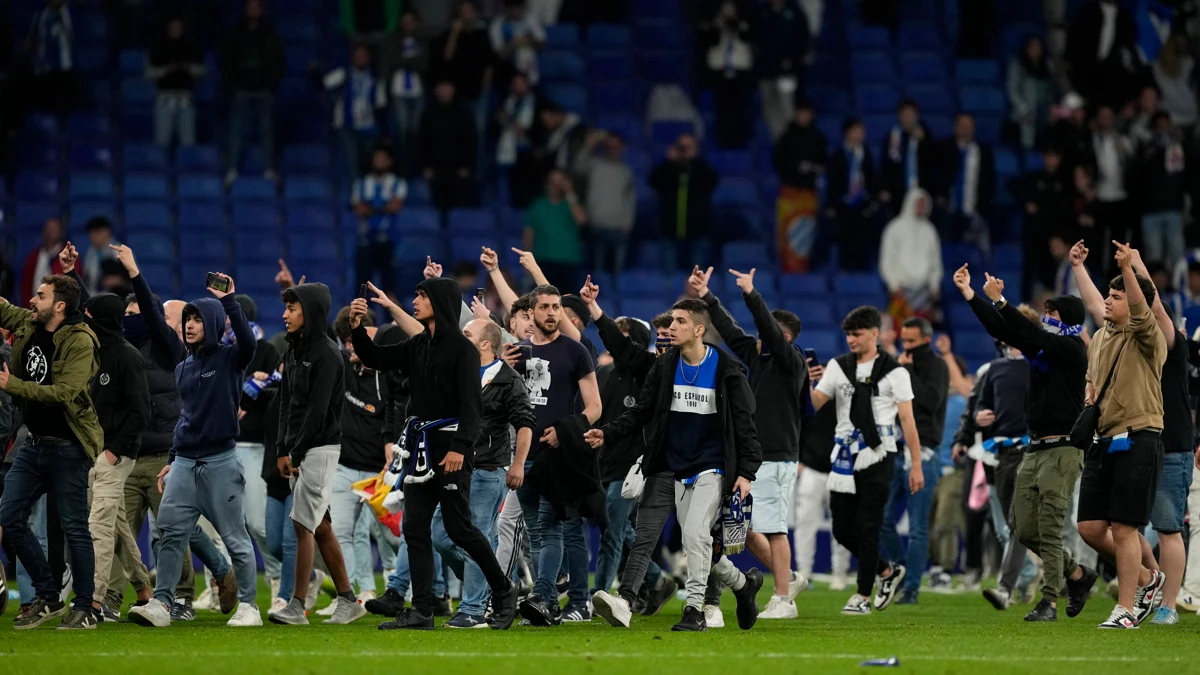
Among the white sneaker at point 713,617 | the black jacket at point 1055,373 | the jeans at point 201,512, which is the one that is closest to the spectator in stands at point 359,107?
the jeans at point 201,512

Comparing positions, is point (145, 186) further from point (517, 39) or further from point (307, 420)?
point (307, 420)

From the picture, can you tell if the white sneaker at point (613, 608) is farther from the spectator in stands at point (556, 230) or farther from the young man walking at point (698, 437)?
the spectator in stands at point (556, 230)

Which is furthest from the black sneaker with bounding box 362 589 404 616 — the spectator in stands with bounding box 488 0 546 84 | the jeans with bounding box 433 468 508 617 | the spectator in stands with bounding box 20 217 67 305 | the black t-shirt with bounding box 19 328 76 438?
the spectator in stands with bounding box 488 0 546 84

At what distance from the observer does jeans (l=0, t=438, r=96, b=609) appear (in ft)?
34.5

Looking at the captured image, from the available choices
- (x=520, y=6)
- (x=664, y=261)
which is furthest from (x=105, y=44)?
(x=664, y=261)

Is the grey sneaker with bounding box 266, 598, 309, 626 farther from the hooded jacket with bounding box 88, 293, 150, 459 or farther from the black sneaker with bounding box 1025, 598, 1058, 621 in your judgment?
the black sneaker with bounding box 1025, 598, 1058, 621

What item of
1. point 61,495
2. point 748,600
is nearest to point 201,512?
point 61,495

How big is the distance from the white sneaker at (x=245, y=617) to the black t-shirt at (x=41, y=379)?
5.12 feet

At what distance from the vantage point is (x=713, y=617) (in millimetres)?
11211

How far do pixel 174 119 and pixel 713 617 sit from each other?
1390cm

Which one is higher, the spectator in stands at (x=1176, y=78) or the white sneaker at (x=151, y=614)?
the spectator in stands at (x=1176, y=78)

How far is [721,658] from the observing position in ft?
29.2

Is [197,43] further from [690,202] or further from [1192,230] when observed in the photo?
[1192,230]

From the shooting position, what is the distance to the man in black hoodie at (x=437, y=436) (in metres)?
10.3
